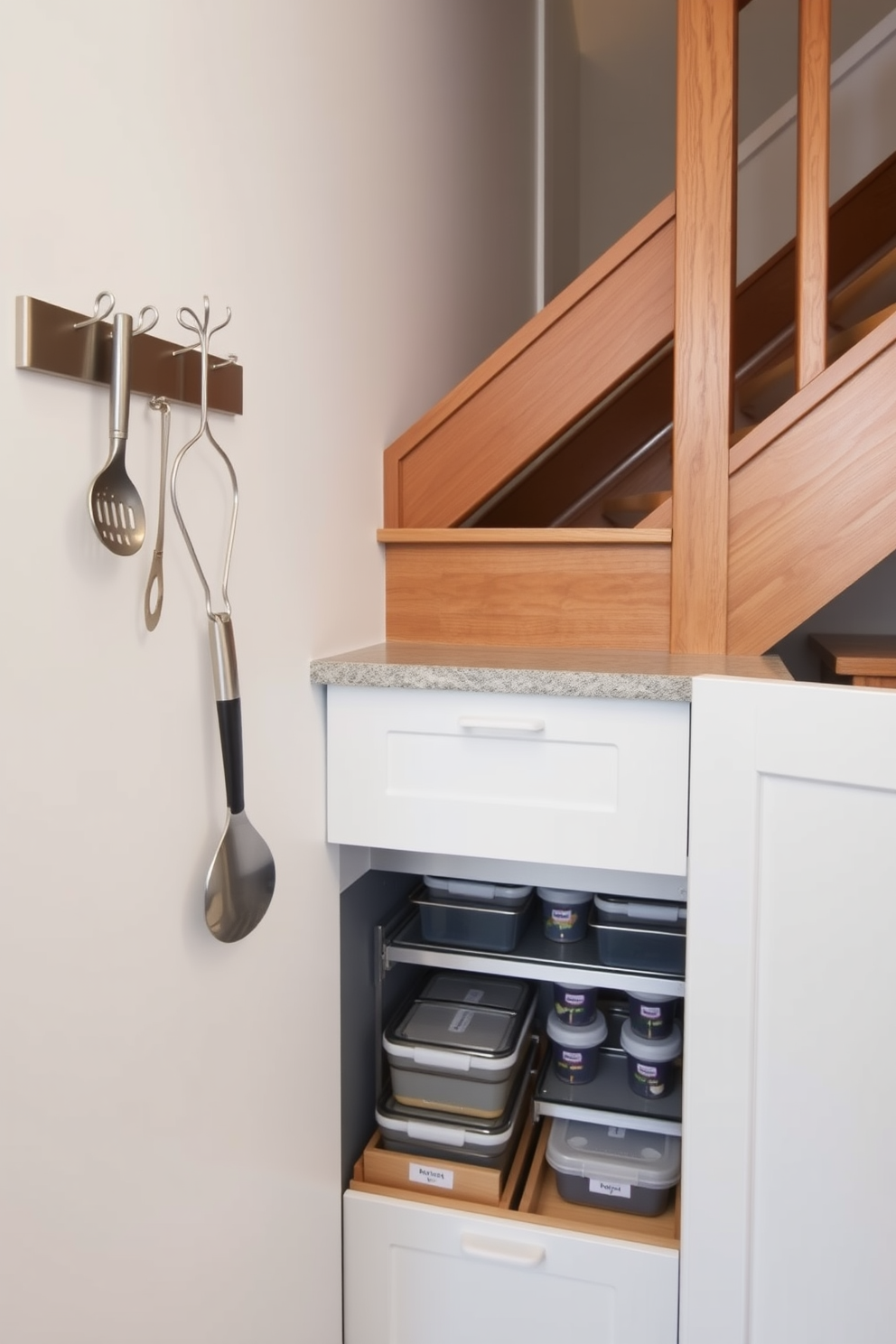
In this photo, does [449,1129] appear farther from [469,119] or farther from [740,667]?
[469,119]

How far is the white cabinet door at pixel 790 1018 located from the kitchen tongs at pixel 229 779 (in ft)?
1.57

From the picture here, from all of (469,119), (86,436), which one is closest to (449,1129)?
(86,436)

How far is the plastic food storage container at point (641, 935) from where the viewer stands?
1.45 meters

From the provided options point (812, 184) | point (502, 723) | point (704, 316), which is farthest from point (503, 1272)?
point (812, 184)

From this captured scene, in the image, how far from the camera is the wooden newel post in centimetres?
139

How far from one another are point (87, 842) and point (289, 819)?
1.29 feet

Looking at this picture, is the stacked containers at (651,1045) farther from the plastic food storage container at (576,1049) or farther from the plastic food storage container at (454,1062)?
the plastic food storage container at (454,1062)

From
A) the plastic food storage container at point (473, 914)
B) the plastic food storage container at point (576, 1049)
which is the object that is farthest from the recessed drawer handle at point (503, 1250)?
the plastic food storage container at point (473, 914)

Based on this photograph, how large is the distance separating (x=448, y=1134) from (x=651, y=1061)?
0.32 m

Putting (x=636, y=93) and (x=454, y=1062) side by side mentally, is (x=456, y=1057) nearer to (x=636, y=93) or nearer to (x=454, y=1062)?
(x=454, y=1062)

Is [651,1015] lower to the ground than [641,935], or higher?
lower

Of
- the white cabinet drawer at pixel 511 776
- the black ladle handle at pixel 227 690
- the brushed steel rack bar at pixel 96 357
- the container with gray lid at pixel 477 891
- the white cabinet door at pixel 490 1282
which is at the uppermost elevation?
the brushed steel rack bar at pixel 96 357

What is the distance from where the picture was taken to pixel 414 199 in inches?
69.2

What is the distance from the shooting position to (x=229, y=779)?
0.99m
